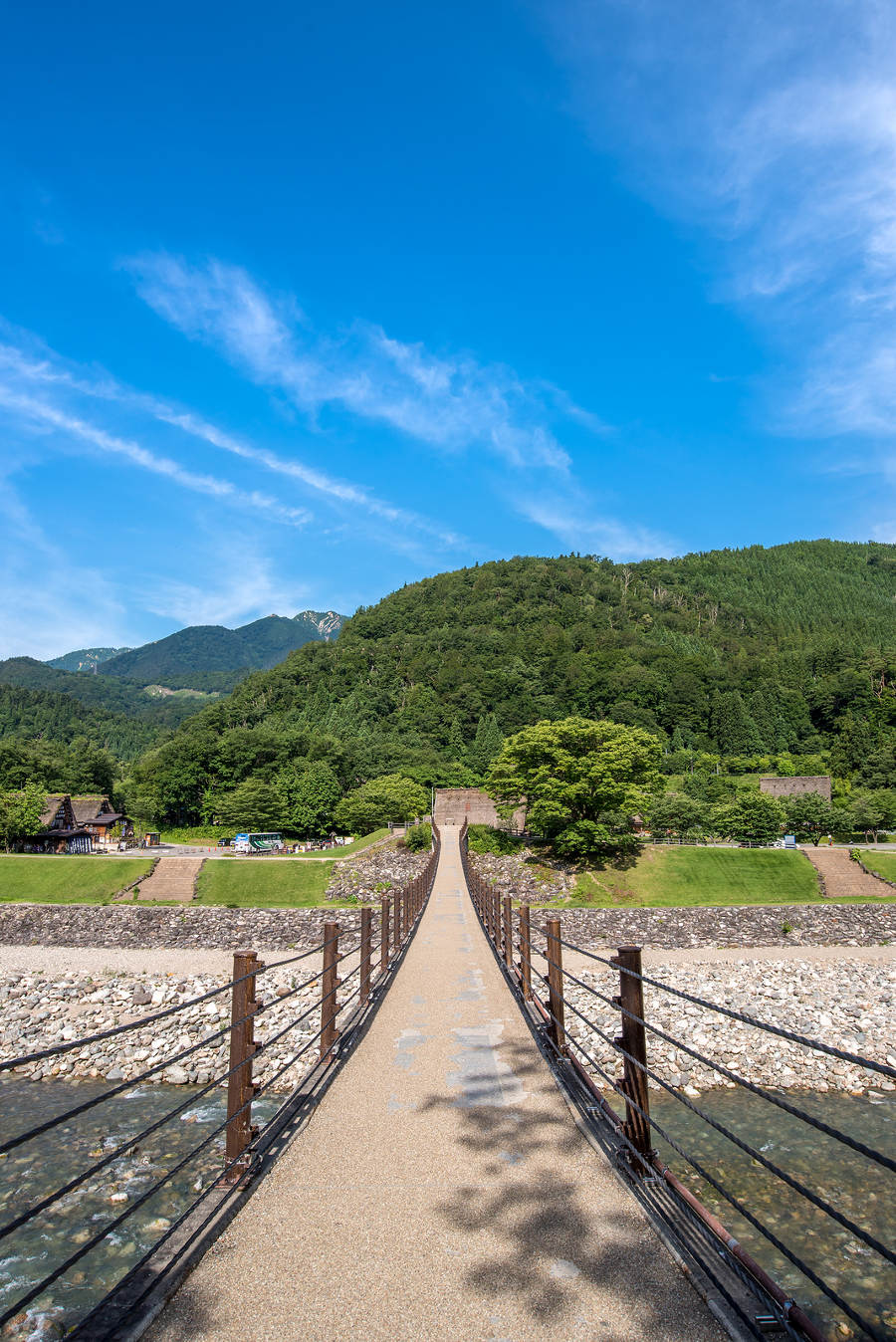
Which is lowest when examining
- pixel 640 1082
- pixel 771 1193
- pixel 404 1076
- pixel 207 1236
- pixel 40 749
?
pixel 771 1193

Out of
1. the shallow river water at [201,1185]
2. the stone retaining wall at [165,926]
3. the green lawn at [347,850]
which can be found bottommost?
the stone retaining wall at [165,926]

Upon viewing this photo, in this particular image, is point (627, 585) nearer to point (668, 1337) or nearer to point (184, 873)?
point (184, 873)

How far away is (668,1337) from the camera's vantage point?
96.2 inches

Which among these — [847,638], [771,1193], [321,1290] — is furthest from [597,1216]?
[847,638]

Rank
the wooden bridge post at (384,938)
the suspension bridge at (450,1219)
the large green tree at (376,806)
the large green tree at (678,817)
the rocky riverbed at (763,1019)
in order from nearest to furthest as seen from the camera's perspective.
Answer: the suspension bridge at (450,1219) → the wooden bridge post at (384,938) → the rocky riverbed at (763,1019) → the large green tree at (678,817) → the large green tree at (376,806)

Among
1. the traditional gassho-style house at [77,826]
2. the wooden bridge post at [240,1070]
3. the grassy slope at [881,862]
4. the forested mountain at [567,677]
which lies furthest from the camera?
the forested mountain at [567,677]

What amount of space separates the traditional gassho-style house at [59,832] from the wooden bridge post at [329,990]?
146 ft

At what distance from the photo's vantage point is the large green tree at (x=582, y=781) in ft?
102

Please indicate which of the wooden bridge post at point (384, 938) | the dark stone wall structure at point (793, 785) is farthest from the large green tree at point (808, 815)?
the wooden bridge post at point (384, 938)

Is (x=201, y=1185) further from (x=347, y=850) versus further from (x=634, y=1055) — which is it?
(x=347, y=850)

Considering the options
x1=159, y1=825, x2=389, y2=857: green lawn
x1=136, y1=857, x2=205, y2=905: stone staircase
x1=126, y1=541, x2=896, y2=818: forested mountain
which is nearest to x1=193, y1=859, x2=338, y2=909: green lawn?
x1=136, y1=857, x2=205, y2=905: stone staircase

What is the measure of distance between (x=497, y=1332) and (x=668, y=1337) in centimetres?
59

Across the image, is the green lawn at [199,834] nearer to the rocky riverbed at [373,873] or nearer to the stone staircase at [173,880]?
the rocky riverbed at [373,873]

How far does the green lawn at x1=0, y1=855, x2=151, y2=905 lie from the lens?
28.2m
